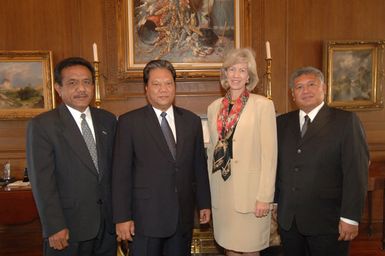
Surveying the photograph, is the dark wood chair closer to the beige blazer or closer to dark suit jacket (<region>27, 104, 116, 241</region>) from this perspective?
the beige blazer

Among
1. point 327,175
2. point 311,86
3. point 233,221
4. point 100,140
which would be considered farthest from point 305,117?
point 100,140

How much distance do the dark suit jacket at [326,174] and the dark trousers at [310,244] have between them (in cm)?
6

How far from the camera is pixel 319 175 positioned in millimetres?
2113

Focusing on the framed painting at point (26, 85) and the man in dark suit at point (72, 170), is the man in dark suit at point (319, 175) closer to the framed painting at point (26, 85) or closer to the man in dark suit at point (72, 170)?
the man in dark suit at point (72, 170)

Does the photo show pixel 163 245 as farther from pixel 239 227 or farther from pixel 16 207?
pixel 16 207

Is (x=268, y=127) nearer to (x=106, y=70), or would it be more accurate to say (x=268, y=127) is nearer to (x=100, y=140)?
(x=100, y=140)

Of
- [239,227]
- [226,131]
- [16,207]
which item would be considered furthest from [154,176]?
[16,207]

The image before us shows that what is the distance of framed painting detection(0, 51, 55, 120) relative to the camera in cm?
385

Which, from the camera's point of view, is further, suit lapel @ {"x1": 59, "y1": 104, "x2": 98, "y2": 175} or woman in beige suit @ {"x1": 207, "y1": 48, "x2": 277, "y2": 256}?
woman in beige suit @ {"x1": 207, "y1": 48, "x2": 277, "y2": 256}

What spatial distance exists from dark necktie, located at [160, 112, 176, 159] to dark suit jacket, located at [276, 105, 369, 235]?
2.46 ft

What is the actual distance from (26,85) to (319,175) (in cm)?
329

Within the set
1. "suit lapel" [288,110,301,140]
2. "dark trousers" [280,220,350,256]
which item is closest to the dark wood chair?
"dark trousers" [280,220,350,256]

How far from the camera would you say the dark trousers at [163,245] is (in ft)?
6.77

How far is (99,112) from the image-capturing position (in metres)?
2.28
